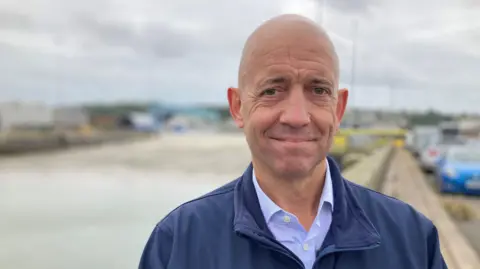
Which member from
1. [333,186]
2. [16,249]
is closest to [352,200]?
[333,186]

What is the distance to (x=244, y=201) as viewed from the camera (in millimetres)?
1500

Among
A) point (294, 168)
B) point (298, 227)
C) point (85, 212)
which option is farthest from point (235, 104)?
point (85, 212)

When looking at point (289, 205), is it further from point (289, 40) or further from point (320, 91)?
point (289, 40)

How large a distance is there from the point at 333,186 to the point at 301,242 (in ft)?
0.64

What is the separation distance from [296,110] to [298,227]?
318 millimetres

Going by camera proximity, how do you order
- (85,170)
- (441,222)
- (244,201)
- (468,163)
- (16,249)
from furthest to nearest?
(85,170)
(468,163)
(16,249)
(441,222)
(244,201)

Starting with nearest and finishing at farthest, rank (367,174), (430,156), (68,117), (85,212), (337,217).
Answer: (337,217)
(367,174)
(85,212)
(430,156)
(68,117)

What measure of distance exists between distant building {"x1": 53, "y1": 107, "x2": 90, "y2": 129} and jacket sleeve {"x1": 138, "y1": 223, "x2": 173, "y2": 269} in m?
43.3

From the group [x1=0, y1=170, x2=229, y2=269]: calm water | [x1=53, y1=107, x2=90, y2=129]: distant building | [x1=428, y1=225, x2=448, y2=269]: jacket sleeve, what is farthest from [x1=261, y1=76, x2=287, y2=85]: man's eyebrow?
[x1=53, y1=107, x2=90, y2=129]: distant building

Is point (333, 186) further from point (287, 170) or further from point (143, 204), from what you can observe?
point (143, 204)

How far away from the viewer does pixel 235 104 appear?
5.23 feet

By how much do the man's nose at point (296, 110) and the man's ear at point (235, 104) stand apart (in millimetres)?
172

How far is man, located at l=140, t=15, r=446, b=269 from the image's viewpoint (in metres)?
1.41

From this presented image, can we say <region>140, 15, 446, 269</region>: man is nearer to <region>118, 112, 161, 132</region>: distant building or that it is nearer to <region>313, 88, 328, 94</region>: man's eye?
<region>313, 88, 328, 94</region>: man's eye
